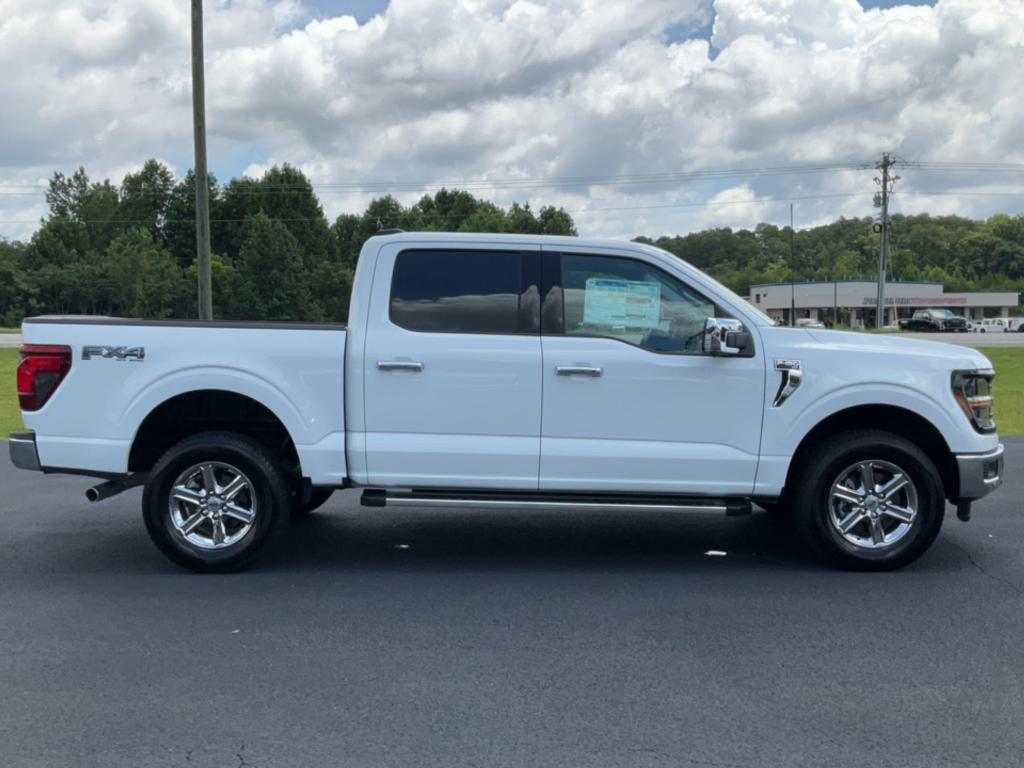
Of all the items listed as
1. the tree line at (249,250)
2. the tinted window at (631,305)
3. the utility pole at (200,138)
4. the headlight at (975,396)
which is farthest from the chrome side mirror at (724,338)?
the tree line at (249,250)

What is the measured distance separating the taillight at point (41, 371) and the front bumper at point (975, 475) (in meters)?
5.46

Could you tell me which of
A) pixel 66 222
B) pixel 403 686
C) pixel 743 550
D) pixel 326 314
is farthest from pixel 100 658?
pixel 66 222

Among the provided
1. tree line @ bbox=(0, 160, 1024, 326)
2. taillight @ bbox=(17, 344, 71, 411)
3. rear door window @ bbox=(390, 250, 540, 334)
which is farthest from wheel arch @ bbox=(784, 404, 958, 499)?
tree line @ bbox=(0, 160, 1024, 326)

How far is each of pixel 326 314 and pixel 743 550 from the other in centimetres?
8793

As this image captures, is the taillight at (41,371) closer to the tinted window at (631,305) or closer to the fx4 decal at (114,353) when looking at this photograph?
the fx4 decal at (114,353)

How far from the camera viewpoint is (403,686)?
4.23m

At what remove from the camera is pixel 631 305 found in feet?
19.8

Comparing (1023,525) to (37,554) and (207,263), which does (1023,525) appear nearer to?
(37,554)

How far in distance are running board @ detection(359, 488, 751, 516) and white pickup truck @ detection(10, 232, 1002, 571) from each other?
1 cm

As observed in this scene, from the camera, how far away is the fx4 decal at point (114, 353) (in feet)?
19.4

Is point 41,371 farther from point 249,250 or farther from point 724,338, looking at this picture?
point 249,250

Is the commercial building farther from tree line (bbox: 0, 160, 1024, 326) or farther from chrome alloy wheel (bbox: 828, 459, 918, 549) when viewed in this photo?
chrome alloy wheel (bbox: 828, 459, 918, 549)

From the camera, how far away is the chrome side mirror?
5.73 m

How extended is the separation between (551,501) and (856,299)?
9839 cm
